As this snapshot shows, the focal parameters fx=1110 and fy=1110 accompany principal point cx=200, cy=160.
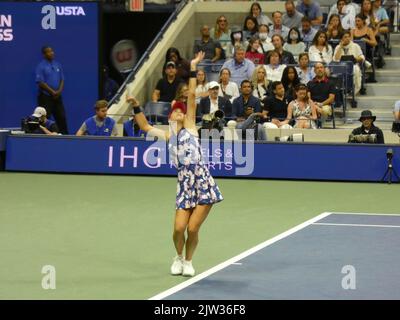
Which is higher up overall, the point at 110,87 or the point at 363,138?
the point at 110,87

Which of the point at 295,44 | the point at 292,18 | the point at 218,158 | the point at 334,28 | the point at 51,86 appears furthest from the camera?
the point at 292,18

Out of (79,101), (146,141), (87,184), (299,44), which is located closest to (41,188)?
(87,184)

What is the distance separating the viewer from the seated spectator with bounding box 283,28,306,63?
77.0 ft

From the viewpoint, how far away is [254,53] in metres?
23.5

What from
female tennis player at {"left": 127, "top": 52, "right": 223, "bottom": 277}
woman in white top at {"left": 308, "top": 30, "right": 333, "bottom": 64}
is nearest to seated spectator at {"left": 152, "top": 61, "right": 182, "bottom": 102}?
woman in white top at {"left": 308, "top": 30, "right": 333, "bottom": 64}

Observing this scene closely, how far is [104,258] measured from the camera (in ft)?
42.4

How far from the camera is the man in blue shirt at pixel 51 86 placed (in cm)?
2311

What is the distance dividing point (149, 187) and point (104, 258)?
5588mm

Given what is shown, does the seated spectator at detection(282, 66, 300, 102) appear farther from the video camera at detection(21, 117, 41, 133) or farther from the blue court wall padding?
the video camera at detection(21, 117, 41, 133)

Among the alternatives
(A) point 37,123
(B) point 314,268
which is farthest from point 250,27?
(B) point 314,268

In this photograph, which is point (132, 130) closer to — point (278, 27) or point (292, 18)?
point (278, 27)

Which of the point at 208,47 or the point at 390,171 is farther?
the point at 208,47

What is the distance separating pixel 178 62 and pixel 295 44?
2518mm
